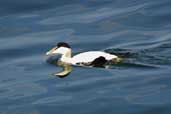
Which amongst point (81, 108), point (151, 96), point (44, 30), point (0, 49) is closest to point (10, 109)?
point (81, 108)

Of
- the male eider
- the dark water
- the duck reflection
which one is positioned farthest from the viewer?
the male eider

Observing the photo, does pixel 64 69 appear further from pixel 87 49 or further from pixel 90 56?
pixel 87 49

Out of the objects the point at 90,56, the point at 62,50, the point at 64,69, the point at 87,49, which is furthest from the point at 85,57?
the point at 87,49

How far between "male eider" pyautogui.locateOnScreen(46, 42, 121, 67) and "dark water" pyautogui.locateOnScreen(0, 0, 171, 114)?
0.21 meters

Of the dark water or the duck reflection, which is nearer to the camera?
the dark water

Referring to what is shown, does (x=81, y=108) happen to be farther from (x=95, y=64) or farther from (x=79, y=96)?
(x=95, y=64)

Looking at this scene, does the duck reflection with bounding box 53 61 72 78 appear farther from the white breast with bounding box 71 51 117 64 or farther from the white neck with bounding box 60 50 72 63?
the white breast with bounding box 71 51 117 64

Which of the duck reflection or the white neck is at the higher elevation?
the white neck

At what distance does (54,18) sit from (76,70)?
5.16m

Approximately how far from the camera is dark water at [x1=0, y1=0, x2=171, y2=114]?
13906 millimetres

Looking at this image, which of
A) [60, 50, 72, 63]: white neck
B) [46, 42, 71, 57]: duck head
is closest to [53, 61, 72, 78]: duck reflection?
[60, 50, 72, 63]: white neck

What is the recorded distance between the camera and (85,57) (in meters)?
16.5

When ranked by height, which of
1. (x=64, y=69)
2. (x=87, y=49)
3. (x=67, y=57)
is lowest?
(x=64, y=69)

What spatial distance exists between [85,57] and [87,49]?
167 cm
